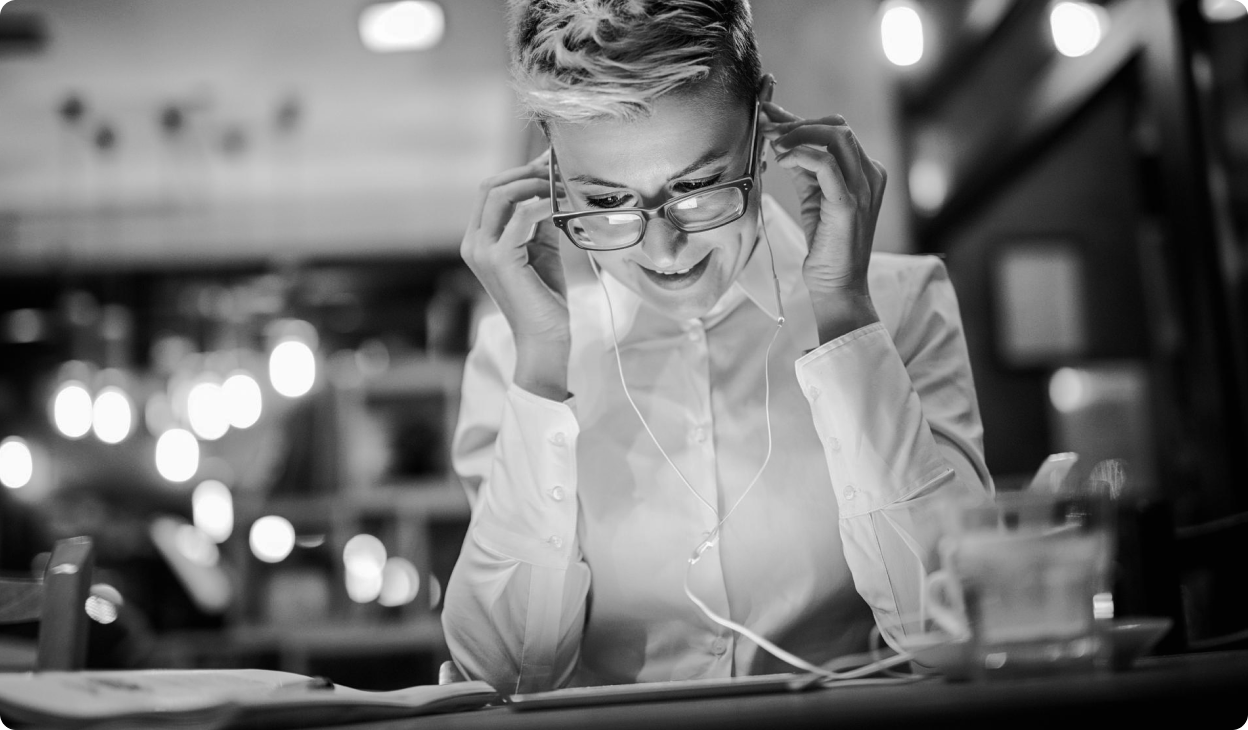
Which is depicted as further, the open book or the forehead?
the forehead

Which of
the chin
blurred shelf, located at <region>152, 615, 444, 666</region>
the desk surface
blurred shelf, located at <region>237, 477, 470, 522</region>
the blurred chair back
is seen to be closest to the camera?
the desk surface

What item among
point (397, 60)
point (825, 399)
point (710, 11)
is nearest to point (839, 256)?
point (825, 399)

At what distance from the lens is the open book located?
0.59m

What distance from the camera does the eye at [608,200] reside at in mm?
1091

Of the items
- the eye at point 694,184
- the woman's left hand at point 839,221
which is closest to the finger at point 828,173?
the woman's left hand at point 839,221

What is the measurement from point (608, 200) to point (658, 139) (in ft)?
0.30

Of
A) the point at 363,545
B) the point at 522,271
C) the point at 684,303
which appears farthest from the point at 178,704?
the point at 363,545

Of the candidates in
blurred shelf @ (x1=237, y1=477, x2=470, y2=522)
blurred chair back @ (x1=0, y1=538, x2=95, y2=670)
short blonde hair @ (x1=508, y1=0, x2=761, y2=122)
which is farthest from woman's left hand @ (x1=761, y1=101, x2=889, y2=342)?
blurred shelf @ (x1=237, y1=477, x2=470, y2=522)

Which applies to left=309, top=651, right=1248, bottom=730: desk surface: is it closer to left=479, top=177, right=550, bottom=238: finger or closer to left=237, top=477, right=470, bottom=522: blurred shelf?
left=479, top=177, right=550, bottom=238: finger

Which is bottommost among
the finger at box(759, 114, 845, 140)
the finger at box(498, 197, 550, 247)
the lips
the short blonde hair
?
the lips

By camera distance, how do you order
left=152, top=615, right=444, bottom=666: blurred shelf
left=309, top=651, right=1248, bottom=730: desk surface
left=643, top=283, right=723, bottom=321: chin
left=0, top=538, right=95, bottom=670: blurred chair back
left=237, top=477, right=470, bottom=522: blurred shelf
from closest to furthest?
left=309, top=651, right=1248, bottom=730: desk surface, left=0, top=538, right=95, bottom=670: blurred chair back, left=643, top=283, right=723, bottom=321: chin, left=152, top=615, right=444, bottom=666: blurred shelf, left=237, top=477, right=470, bottom=522: blurred shelf

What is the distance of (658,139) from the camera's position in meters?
1.07

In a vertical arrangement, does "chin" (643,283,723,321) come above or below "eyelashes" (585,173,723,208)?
below

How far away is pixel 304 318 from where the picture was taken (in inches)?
238
